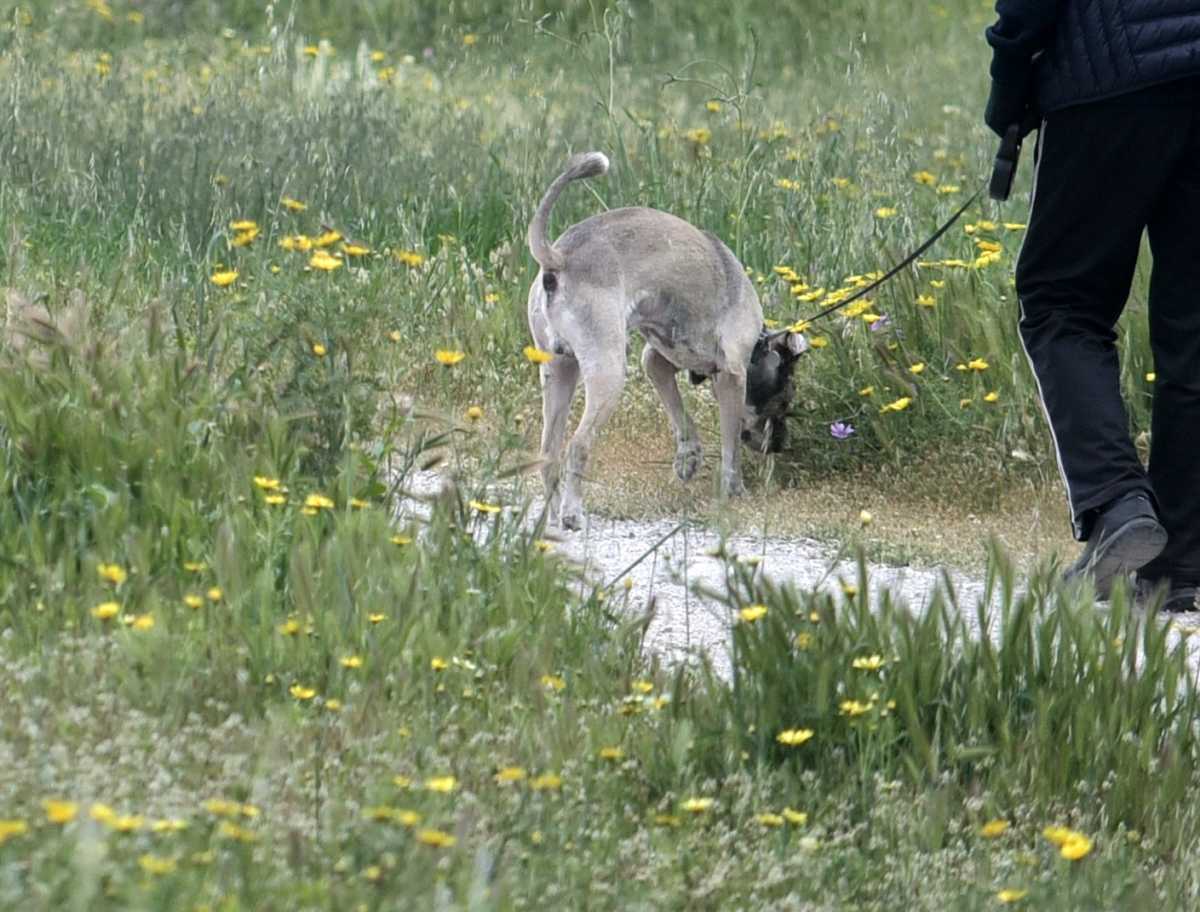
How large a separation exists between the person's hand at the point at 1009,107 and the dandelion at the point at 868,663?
6.00ft

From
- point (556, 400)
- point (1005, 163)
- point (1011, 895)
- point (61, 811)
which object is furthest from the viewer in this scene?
point (556, 400)

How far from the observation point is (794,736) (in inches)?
147

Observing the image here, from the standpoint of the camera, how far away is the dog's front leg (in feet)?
21.5

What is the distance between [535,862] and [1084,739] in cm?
127

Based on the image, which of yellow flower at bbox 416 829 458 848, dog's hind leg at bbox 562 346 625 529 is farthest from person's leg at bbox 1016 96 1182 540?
yellow flower at bbox 416 829 458 848

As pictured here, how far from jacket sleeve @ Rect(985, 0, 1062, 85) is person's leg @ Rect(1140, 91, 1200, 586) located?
48 cm

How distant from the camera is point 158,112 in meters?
10.1

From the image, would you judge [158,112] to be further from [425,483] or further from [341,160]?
[425,483]

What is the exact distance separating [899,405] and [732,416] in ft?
1.79

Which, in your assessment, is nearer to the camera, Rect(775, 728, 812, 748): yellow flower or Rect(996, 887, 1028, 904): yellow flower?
Rect(996, 887, 1028, 904): yellow flower

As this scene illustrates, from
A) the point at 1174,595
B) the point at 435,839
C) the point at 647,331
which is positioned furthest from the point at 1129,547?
the point at 435,839

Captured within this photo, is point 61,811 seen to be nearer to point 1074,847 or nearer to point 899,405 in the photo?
point 1074,847

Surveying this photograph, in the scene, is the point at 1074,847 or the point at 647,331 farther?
the point at 647,331

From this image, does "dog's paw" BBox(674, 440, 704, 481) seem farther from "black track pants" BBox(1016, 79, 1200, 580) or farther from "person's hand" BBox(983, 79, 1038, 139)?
"person's hand" BBox(983, 79, 1038, 139)
